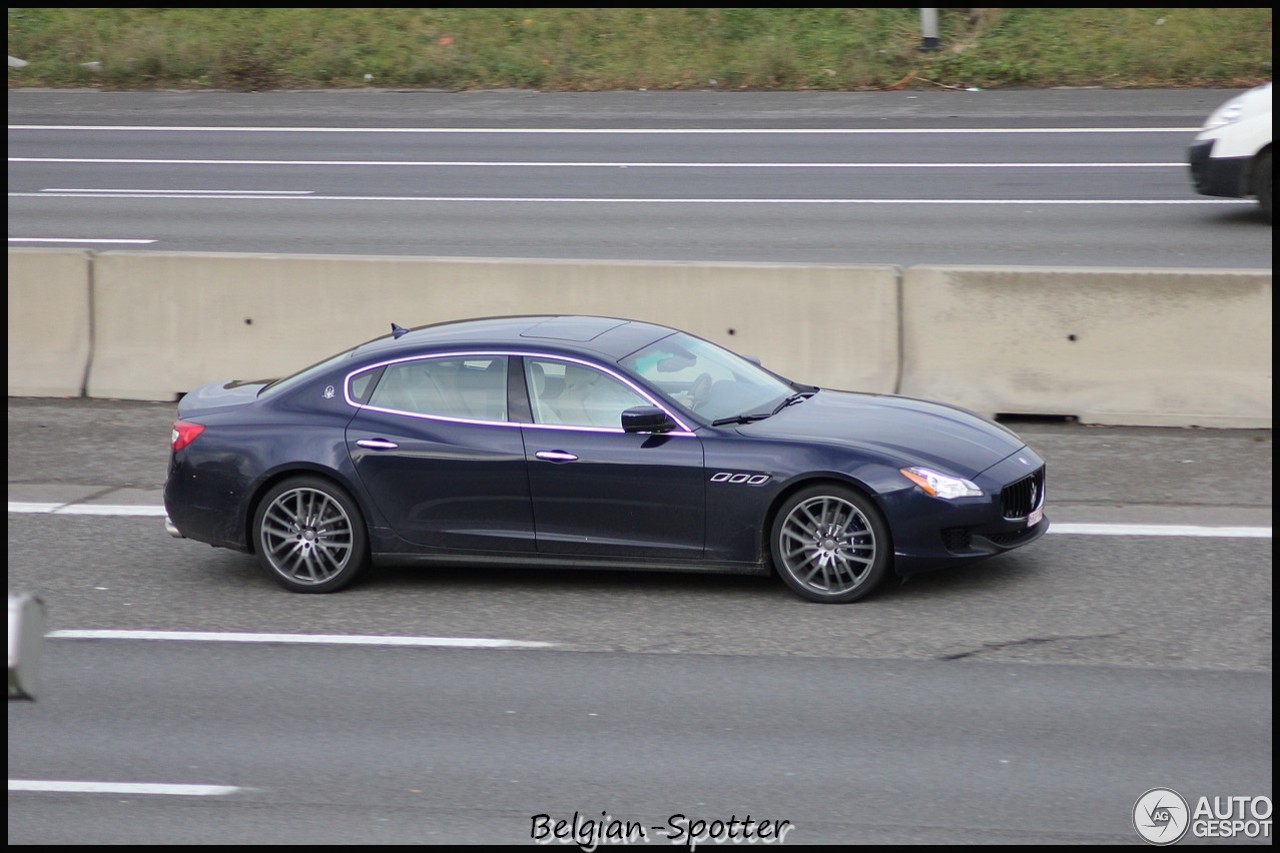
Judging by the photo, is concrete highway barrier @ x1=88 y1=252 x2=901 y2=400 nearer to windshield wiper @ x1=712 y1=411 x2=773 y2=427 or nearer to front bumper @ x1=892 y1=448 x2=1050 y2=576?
windshield wiper @ x1=712 y1=411 x2=773 y2=427

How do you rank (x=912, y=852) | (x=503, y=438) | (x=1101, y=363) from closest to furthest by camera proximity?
(x=912, y=852), (x=503, y=438), (x=1101, y=363)

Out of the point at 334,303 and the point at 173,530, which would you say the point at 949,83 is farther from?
the point at 173,530

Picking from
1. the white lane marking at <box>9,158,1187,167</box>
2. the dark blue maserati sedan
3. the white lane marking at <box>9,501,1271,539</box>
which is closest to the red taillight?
the dark blue maserati sedan

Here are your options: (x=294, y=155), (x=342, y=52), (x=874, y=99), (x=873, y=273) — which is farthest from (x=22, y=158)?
(x=873, y=273)

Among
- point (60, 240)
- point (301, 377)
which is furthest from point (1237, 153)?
point (60, 240)

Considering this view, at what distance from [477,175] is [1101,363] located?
524 inches

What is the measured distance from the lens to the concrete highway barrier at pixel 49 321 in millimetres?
12719

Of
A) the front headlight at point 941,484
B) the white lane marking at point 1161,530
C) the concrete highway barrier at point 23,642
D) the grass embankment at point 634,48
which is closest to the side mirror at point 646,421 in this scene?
the front headlight at point 941,484

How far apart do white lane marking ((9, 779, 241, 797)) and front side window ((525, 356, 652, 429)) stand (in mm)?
3077

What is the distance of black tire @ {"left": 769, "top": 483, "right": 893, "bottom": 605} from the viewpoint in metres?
8.17

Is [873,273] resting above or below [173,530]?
above

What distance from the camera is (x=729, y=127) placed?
26312 millimetres

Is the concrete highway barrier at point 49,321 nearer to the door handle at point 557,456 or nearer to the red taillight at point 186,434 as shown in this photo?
the red taillight at point 186,434

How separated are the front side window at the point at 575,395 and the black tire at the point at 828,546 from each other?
3.33ft
